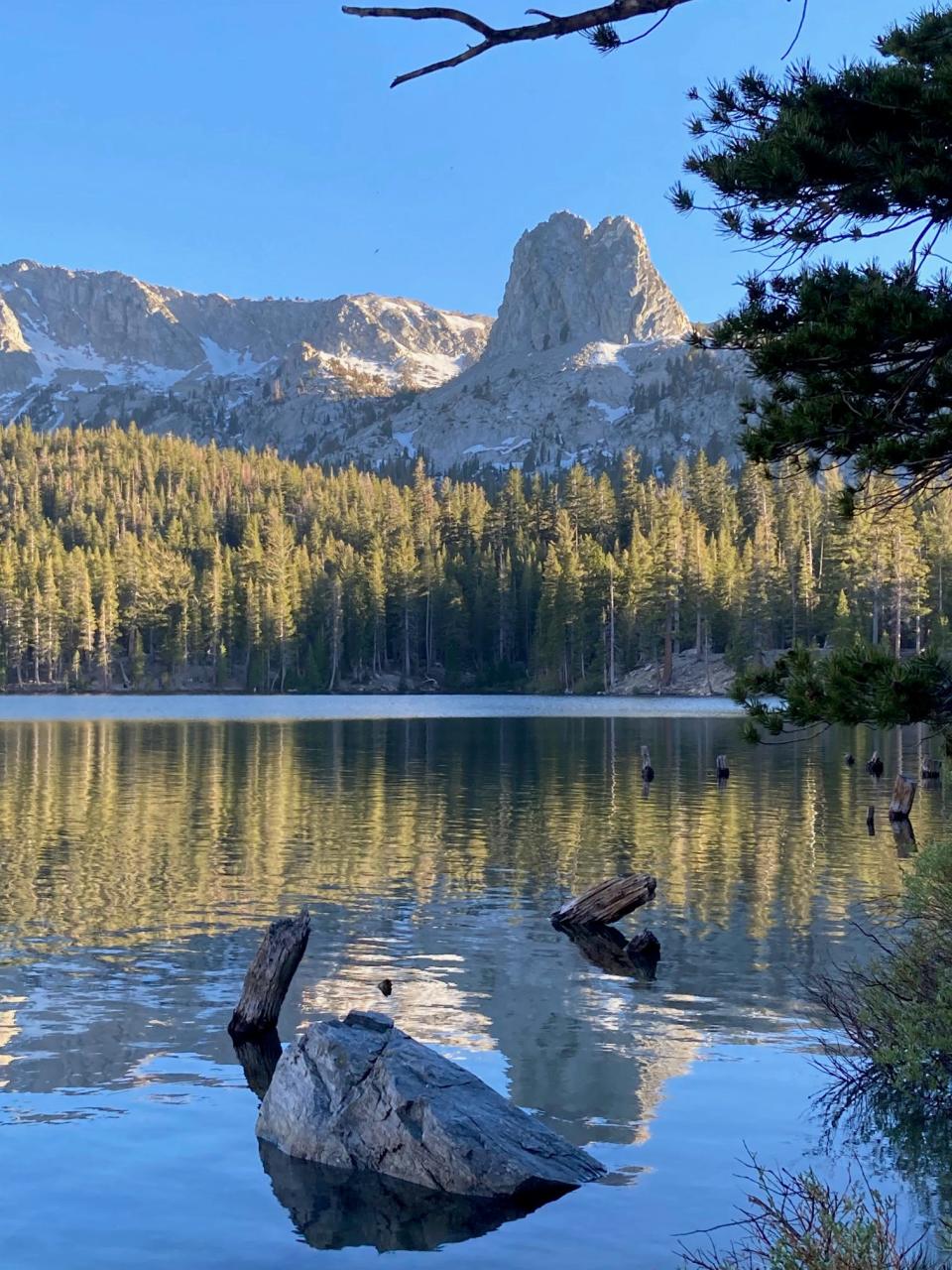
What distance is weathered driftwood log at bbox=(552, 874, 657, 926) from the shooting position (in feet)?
77.4

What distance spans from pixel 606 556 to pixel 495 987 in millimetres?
129548

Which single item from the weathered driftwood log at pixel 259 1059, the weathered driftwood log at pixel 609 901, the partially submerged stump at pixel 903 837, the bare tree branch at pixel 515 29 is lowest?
the weathered driftwood log at pixel 259 1059

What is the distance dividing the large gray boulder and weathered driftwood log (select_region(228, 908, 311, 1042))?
10.9 ft

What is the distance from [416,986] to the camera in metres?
19.2

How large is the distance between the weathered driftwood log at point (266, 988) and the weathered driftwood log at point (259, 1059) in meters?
0.17

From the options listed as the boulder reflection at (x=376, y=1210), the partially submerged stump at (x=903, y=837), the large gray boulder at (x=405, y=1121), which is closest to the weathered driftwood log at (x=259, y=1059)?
the large gray boulder at (x=405, y=1121)

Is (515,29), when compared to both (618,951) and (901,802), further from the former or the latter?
(901,802)

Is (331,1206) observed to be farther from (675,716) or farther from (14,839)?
(675,716)

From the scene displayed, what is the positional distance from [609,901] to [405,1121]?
460 inches

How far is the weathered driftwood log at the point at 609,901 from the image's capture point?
23.6 metres

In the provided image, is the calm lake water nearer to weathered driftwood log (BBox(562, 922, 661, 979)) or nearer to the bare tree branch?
weathered driftwood log (BBox(562, 922, 661, 979))

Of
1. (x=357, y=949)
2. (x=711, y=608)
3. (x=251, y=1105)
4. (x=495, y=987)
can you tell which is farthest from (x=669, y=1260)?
(x=711, y=608)

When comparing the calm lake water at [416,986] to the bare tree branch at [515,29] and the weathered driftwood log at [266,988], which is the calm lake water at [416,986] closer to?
the weathered driftwood log at [266,988]

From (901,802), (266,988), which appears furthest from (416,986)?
(901,802)
